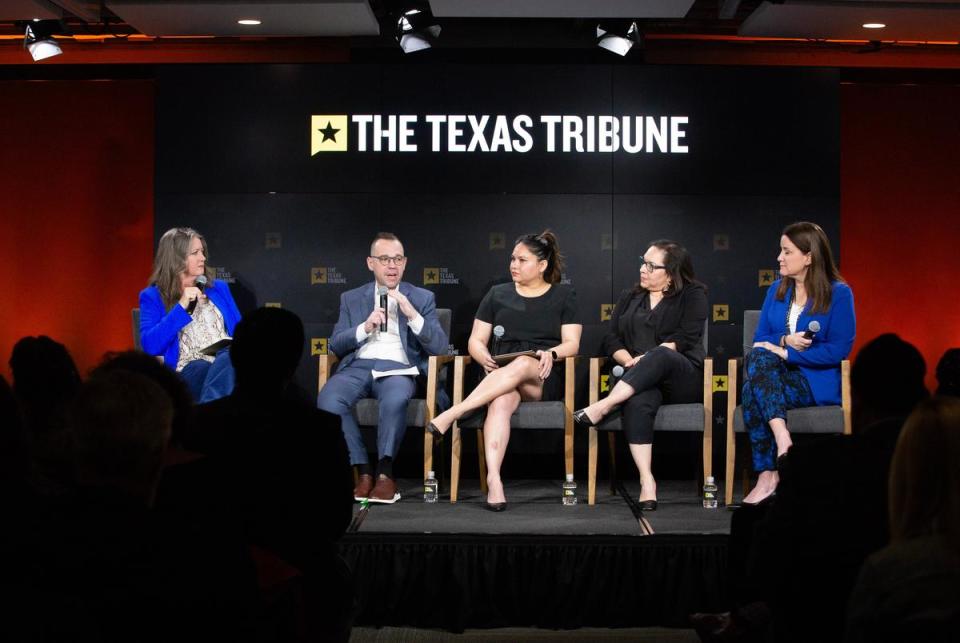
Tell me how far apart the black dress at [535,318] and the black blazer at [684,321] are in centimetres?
29

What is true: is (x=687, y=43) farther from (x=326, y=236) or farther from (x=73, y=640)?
(x=73, y=640)

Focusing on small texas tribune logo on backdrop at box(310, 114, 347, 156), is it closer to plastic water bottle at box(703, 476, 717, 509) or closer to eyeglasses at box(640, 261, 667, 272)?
eyeglasses at box(640, 261, 667, 272)

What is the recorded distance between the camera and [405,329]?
538 centimetres

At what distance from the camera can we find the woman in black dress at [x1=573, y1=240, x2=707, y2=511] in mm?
4891

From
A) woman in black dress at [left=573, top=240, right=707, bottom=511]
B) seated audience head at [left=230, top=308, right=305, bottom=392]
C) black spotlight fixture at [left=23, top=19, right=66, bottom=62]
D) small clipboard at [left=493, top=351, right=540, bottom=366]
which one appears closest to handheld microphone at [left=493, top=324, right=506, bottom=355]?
small clipboard at [left=493, top=351, right=540, bottom=366]

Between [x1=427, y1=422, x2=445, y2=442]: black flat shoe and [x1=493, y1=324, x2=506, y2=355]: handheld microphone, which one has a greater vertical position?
[x1=493, y1=324, x2=506, y2=355]: handheld microphone

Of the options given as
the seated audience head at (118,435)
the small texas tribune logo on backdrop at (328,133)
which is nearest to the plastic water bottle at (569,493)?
the small texas tribune logo on backdrop at (328,133)

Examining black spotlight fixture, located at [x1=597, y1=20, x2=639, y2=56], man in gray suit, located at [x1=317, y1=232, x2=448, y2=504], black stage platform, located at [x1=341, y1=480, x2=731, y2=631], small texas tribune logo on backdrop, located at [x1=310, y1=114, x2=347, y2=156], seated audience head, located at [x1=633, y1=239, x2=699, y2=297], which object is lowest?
black stage platform, located at [x1=341, y1=480, x2=731, y2=631]

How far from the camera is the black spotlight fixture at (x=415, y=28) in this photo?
6.27m

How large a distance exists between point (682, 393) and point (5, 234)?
499cm

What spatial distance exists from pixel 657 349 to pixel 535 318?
25.6 inches

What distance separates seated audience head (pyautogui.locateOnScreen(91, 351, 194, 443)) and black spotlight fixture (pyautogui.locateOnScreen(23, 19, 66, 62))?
15.4ft

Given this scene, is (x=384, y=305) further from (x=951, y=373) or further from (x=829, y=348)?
(x=951, y=373)

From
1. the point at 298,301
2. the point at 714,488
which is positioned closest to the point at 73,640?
the point at 714,488
